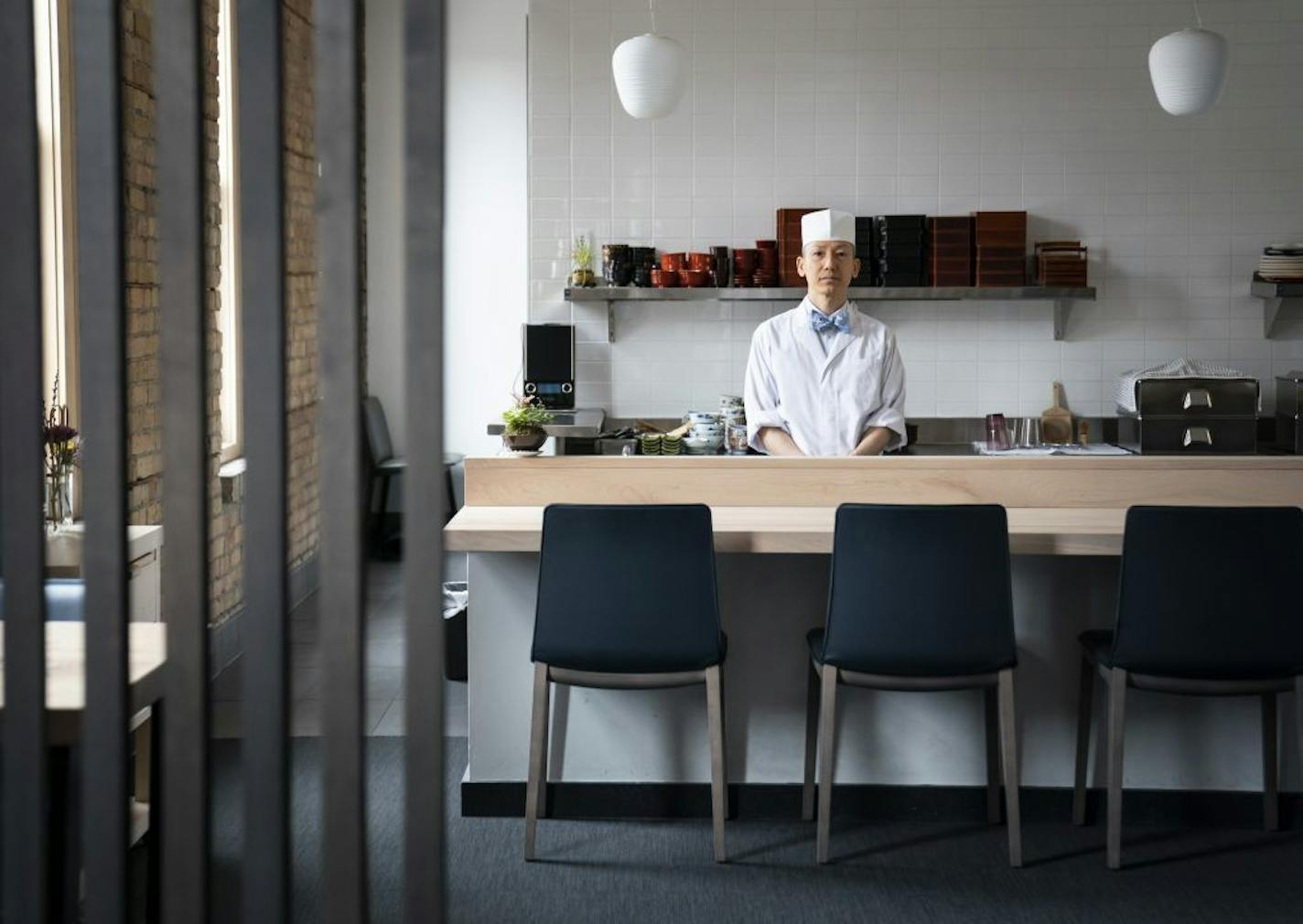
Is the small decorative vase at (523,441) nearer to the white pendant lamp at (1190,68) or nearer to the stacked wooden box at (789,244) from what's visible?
the white pendant lamp at (1190,68)

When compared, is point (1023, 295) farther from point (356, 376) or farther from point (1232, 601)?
point (356, 376)

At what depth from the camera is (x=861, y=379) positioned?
5.02 meters

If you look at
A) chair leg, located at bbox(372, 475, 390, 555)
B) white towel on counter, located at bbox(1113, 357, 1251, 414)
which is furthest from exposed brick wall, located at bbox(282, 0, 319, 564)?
white towel on counter, located at bbox(1113, 357, 1251, 414)

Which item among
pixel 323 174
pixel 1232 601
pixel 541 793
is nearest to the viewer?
pixel 323 174

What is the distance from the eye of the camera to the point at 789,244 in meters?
6.38

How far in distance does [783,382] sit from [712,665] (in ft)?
6.07

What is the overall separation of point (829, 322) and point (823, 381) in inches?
8.8

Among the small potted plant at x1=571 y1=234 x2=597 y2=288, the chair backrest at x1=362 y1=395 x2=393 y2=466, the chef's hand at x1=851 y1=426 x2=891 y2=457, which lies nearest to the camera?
the chef's hand at x1=851 y1=426 x2=891 y2=457

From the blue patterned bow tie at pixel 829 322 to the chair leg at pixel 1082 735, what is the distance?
168cm

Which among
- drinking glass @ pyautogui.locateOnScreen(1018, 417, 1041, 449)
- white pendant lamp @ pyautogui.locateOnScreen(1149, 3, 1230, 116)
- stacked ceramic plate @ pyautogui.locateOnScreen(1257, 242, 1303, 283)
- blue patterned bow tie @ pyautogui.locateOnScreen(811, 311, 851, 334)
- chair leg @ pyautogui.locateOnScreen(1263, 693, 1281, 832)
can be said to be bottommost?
chair leg @ pyautogui.locateOnScreen(1263, 693, 1281, 832)

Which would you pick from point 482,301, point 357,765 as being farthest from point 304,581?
point 357,765

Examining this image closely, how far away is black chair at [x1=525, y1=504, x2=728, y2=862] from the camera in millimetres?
3416

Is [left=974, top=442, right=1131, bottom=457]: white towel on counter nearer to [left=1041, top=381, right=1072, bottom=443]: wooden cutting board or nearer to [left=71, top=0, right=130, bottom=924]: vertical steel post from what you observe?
[left=1041, top=381, right=1072, bottom=443]: wooden cutting board

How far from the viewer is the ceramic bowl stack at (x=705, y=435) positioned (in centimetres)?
533
